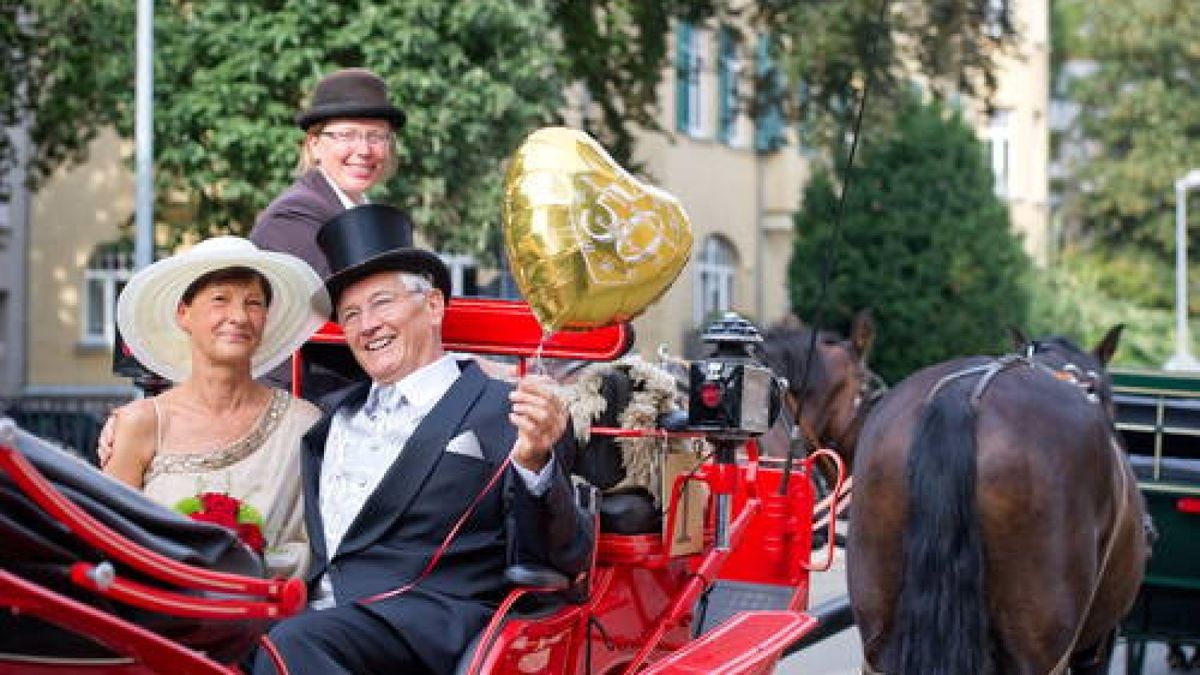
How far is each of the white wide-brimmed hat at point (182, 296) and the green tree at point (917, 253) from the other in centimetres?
2547

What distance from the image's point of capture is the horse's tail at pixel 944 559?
5.79m

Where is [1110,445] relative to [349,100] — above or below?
below

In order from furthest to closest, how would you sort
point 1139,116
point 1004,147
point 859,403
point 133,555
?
point 1004,147 → point 1139,116 → point 859,403 → point 133,555

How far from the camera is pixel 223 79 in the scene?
14523 millimetres

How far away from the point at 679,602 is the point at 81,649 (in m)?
2.41

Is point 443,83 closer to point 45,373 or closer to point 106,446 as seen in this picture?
point 106,446

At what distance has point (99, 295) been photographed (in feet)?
81.6

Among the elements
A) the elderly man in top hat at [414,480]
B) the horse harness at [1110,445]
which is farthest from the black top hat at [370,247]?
the horse harness at [1110,445]

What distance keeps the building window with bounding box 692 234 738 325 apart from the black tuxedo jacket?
→ 2704cm

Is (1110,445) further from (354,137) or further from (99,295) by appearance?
(99,295)

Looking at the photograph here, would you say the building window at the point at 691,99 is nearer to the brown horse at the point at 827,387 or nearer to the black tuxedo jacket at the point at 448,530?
the brown horse at the point at 827,387

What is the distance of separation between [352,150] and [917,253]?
2628 centimetres

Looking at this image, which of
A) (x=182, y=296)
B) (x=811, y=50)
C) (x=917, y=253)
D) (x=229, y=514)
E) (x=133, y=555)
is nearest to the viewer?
(x=133, y=555)

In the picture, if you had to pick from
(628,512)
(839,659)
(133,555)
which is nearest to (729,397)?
(628,512)
